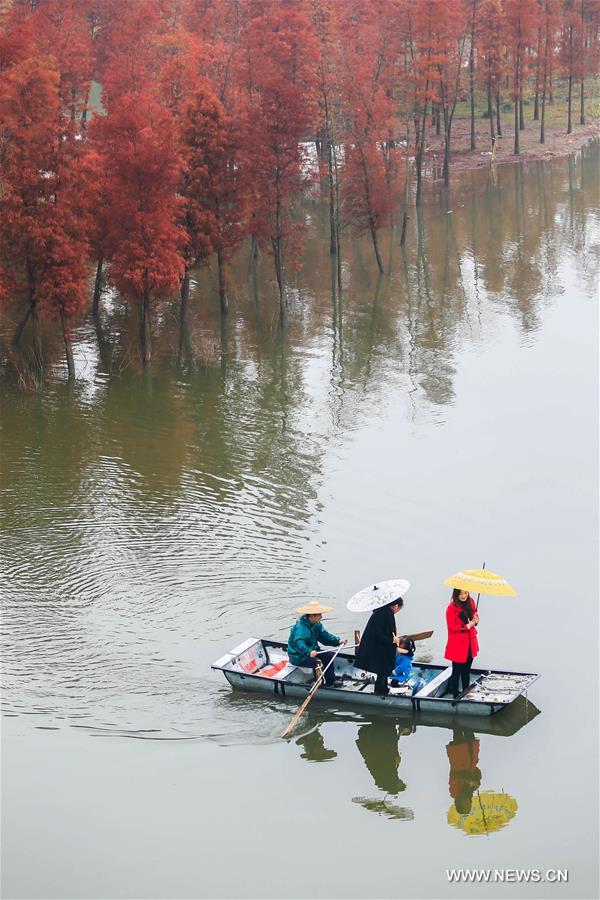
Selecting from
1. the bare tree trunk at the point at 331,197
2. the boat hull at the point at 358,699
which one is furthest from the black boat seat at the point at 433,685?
the bare tree trunk at the point at 331,197

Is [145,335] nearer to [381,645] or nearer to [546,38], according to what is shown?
[381,645]

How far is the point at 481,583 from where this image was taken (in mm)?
15742

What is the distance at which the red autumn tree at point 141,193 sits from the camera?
33.2 metres

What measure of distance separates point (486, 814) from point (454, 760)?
46.8 inches

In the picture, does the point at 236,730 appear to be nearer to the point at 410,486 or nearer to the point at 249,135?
the point at 410,486

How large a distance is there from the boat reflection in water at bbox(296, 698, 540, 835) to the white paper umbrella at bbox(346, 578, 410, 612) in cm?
166

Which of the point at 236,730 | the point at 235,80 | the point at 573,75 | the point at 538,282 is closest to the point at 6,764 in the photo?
the point at 236,730

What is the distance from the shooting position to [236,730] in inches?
637

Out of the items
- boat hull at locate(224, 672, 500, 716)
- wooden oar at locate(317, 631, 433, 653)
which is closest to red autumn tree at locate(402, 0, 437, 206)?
wooden oar at locate(317, 631, 433, 653)

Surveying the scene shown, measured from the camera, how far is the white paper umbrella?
15.9 metres

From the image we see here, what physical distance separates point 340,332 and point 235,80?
1461 cm

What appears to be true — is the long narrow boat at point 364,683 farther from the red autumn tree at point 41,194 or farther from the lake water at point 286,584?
the red autumn tree at point 41,194

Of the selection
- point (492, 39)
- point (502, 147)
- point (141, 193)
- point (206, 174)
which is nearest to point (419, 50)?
point (492, 39)

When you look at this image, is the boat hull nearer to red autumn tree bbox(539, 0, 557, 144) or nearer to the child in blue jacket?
the child in blue jacket
